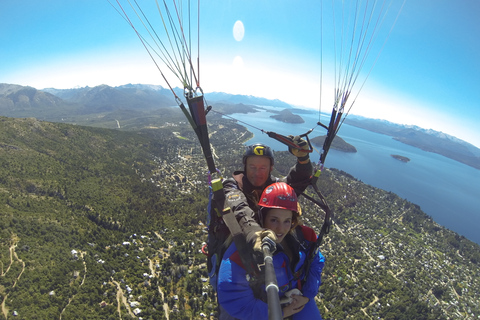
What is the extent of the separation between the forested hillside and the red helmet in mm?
28880

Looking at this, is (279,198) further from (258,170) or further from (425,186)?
(425,186)

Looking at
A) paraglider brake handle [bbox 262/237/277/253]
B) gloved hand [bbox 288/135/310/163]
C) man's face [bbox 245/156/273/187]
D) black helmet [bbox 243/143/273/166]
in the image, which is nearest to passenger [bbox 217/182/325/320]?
paraglider brake handle [bbox 262/237/277/253]

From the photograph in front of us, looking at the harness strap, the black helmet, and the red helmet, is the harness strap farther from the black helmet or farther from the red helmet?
the black helmet

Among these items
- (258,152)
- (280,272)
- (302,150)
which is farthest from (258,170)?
(280,272)

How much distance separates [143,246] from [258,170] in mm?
39683

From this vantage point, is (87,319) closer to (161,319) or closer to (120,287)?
(120,287)

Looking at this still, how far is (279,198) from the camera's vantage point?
2.93 metres

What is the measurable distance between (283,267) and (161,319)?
95.6 feet

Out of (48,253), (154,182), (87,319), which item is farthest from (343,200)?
(48,253)

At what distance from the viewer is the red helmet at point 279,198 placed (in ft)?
9.41

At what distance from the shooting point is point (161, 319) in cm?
2381

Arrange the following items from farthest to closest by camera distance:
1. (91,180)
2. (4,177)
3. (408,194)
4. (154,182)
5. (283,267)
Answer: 1. (408,194)
2. (154,182)
3. (91,180)
4. (4,177)
5. (283,267)

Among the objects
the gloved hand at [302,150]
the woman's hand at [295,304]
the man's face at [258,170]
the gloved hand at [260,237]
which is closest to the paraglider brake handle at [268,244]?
the gloved hand at [260,237]

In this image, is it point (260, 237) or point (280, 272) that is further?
point (280, 272)
